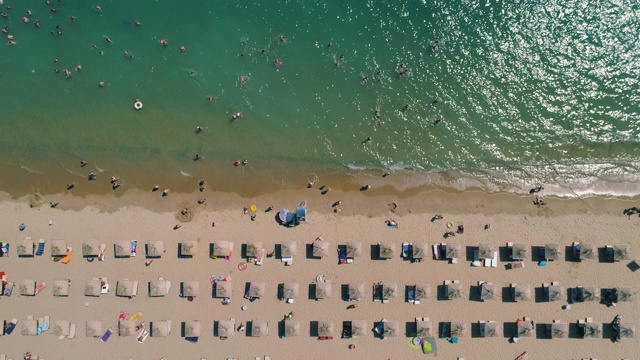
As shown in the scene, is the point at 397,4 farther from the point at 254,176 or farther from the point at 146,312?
the point at 146,312

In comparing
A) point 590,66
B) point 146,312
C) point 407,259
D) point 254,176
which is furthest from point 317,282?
point 590,66

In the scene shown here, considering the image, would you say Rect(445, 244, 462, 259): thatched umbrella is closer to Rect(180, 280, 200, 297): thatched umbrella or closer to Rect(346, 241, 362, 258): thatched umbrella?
Rect(346, 241, 362, 258): thatched umbrella

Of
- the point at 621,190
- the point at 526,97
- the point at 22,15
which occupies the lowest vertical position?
the point at 621,190

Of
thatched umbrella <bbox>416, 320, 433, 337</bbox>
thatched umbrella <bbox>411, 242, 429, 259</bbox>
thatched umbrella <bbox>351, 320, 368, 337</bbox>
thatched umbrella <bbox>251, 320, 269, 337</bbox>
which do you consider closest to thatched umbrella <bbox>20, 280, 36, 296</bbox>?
thatched umbrella <bbox>251, 320, 269, 337</bbox>

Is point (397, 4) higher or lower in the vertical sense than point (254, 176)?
higher

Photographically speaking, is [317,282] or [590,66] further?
[590,66]

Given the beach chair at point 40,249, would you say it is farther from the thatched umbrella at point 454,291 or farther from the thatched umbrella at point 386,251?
the thatched umbrella at point 454,291

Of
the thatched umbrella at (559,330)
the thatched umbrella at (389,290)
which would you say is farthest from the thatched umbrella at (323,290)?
the thatched umbrella at (559,330)
